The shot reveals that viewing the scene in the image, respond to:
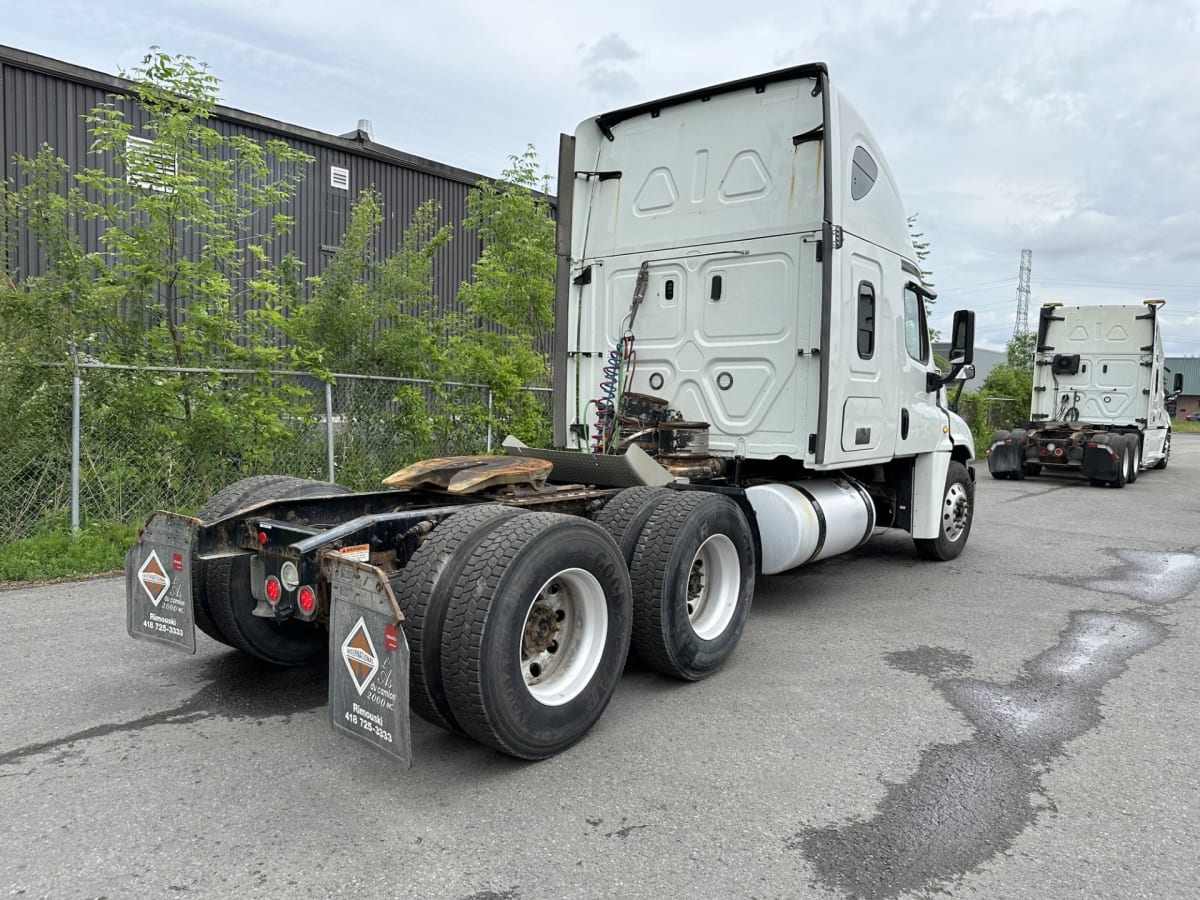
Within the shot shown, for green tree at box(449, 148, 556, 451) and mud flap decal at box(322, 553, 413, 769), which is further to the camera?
green tree at box(449, 148, 556, 451)

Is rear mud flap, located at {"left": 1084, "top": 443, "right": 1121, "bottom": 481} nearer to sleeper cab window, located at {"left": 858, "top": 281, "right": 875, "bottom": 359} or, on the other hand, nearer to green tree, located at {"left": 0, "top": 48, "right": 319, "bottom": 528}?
sleeper cab window, located at {"left": 858, "top": 281, "right": 875, "bottom": 359}

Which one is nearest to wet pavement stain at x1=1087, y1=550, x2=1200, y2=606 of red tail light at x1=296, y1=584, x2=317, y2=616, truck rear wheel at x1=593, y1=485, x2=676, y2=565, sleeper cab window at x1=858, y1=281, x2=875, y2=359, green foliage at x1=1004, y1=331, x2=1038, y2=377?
sleeper cab window at x1=858, y1=281, x2=875, y2=359

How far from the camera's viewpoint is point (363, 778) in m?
3.30

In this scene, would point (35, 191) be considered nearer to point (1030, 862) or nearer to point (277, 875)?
point (277, 875)

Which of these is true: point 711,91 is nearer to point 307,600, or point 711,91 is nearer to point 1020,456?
point 307,600

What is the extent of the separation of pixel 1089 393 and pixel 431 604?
57.5 feet

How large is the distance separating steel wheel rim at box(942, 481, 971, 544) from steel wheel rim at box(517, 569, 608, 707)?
4956 millimetres

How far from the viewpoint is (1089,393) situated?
55.9 ft

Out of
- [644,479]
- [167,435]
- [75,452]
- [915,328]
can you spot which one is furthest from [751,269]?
[75,452]

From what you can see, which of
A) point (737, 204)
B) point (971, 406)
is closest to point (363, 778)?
point (737, 204)

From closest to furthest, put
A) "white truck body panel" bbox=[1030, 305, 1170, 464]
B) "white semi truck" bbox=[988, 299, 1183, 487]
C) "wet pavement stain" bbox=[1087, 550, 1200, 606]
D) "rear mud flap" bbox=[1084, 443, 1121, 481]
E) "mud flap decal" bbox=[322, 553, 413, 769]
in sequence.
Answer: "mud flap decal" bbox=[322, 553, 413, 769] < "wet pavement stain" bbox=[1087, 550, 1200, 606] < "rear mud flap" bbox=[1084, 443, 1121, 481] < "white semi truck" bbox=[988, 299, 1183, 487] < "white truck body panel" bbox=[1030, 305, 1170, 464]

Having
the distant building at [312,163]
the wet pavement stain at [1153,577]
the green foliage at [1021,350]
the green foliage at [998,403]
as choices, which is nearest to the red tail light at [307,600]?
the wet pavement stain at [1153,577]

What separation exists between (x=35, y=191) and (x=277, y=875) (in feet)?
23.0

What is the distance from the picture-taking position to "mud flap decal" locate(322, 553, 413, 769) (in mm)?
2889
